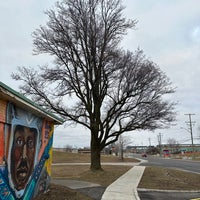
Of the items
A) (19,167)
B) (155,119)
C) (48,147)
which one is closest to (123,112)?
(155,119)

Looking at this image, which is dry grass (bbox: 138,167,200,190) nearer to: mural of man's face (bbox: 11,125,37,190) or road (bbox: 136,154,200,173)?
mural of man's face (bbox: 11,125,37,190)

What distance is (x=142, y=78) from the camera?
19250 mm

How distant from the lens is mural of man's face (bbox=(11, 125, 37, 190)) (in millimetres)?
7145

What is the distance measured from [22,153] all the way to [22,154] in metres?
0.03

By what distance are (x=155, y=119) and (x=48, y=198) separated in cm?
1252

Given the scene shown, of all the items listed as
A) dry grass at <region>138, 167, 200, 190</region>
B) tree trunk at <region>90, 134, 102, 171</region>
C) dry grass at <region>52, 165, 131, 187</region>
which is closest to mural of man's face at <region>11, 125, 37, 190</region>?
dry grass at <region>52, 165, 131, 187</region>

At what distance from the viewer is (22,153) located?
25.1 ft

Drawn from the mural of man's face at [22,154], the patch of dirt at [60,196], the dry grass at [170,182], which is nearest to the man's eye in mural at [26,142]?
the mural of man's face at [22,154]

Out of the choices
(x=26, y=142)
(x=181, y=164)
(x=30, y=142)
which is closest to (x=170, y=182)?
(x=30, y=142)

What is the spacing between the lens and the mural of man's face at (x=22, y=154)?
7.14m

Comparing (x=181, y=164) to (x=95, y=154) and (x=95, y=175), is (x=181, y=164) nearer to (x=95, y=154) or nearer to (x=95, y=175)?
(x=95, y=154)

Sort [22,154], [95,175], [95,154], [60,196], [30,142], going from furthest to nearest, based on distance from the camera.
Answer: [95,154] < [95,175] < [60,196] < [30,142] < [22,154]

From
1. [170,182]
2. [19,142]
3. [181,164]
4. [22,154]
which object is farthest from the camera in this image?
[181,164]

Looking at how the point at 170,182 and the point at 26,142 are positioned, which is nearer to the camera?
the point at 26,142
